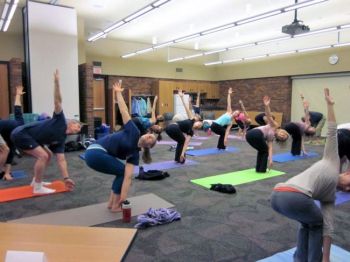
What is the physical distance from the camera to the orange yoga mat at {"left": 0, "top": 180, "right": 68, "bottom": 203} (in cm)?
418

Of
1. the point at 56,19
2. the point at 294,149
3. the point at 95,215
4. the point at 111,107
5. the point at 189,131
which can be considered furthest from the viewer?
the point at 111,107

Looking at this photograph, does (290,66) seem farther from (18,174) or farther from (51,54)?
(18,174)

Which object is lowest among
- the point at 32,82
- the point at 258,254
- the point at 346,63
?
the point at 258,254

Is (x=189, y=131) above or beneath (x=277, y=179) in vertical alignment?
above

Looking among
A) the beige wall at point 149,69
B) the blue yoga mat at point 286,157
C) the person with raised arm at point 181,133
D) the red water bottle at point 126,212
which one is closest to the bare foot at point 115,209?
the red water bottle at point 126,212

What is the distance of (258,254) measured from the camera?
2.73m

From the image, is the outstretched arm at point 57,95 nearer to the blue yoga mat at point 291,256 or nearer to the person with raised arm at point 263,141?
the blue yoga mat at point 291,256

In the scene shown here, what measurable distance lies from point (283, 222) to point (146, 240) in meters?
1.55

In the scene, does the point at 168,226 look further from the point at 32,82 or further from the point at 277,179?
the point at 32,82

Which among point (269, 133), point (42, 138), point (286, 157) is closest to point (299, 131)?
point (286, 157)

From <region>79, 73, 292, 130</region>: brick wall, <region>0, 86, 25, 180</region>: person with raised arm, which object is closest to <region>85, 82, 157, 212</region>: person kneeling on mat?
<region>0, 86, 25, 180</region>: person with raised arm

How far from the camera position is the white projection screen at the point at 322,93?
1064 centimetres

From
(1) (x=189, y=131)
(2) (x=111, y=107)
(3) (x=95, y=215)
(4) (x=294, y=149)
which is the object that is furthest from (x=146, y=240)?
(2) (x=111, y=107)

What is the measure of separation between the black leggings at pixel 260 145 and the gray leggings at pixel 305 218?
3.30 meters
